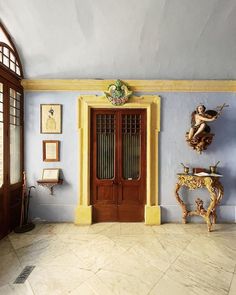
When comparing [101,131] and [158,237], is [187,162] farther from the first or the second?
[101,131]

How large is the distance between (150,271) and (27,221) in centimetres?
298

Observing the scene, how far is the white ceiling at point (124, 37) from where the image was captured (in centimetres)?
319

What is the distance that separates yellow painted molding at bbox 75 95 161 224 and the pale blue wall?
13 cm

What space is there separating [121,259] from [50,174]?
2.37 m

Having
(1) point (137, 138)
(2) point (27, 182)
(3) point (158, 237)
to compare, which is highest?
(1) point (137, 138)

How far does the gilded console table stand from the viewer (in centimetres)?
395

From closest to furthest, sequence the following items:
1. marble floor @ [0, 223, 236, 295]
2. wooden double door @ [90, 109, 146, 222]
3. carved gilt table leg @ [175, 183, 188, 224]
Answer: marble floor @ [0, 223, 236, 295] → carved gilt table leg @ [175, 183, 188, 224] → wooden double door @ [90, 109, 146, 222]

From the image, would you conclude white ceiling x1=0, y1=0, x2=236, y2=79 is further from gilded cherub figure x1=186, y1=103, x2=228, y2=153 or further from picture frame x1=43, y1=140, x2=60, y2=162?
picture frame x1=43, y1=140, x2=60, y2=162

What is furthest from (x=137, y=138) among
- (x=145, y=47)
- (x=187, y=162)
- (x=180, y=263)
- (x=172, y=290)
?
(x=172, y=290)

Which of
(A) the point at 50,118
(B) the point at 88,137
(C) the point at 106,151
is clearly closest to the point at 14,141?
(A) the point at 50,118

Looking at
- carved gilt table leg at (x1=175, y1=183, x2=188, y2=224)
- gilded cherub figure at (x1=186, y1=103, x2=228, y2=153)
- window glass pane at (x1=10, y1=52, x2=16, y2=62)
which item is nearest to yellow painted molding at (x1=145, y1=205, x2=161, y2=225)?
carved gilt table leg at (x1=175, y1=183, x2=188, y2=224)

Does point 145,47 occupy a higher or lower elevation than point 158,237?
higher

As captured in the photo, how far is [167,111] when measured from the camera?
14.6 ft

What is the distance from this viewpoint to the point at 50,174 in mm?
4391
